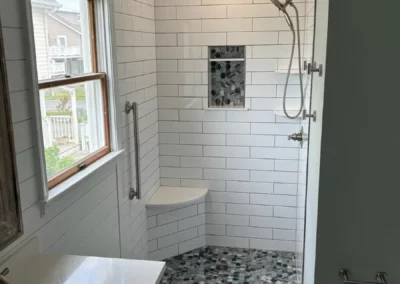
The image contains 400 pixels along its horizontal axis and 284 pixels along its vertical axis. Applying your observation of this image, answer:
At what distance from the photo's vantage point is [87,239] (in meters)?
2.14

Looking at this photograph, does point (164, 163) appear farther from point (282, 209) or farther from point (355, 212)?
point (355, 212)

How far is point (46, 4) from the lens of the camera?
6.08 ft

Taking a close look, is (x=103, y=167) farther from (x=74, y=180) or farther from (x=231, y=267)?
(x=231, y=267)

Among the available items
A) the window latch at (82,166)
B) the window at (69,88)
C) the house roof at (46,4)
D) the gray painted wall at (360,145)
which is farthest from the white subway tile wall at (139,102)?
the gray painted wall at (360,145)

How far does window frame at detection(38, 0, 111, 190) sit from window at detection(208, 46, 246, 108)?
1.13m

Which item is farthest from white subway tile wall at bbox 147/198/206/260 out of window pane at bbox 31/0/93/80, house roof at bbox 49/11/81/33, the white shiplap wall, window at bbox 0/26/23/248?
window at bbox 0/26/23/248

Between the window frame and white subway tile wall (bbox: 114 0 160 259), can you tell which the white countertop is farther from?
white subway tile wall (bbox: 114 0 160 259)

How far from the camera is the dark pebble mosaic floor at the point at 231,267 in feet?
10.2

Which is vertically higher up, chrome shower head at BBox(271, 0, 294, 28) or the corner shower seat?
chrome shower head at BBox(271, 0, 294, 28)

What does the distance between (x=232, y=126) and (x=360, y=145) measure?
1.76 m

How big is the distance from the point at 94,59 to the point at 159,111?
1109mm

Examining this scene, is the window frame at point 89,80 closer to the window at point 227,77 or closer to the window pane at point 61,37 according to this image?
the window pane at point 61,37

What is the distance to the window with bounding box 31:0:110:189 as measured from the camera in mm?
1858

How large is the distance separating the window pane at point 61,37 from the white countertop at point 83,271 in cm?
80
